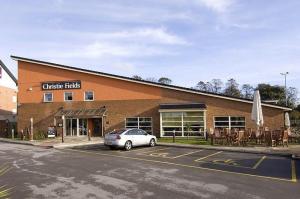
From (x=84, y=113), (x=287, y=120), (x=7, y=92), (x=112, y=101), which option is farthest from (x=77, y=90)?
(x=7, y=92)

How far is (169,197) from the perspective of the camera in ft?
33.6

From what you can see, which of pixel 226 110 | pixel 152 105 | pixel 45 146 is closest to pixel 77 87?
pixel 152 105

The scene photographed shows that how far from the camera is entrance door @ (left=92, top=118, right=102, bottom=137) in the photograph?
126 feet

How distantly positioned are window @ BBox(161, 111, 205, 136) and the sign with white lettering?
9.78 metres

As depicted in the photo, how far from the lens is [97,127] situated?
3872 centimetres

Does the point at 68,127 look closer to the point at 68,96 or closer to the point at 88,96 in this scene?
the point at 68,96

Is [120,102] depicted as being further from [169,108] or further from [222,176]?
[222,176]

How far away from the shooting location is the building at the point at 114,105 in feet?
115

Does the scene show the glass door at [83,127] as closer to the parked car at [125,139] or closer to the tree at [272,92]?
the parked car at [125,139]

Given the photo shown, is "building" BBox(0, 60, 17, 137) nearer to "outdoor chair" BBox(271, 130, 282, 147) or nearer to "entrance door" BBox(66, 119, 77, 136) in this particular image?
"entrance door" BBox(66, 119, 77, 136)

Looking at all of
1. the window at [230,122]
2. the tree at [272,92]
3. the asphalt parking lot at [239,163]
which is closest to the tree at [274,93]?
the tree at [272,92]

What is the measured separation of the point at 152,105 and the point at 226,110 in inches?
279

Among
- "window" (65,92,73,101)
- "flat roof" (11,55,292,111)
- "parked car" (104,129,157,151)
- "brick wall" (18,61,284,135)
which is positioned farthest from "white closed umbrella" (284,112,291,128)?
"window" (65,92,73,101)

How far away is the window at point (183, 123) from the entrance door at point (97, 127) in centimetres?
655
